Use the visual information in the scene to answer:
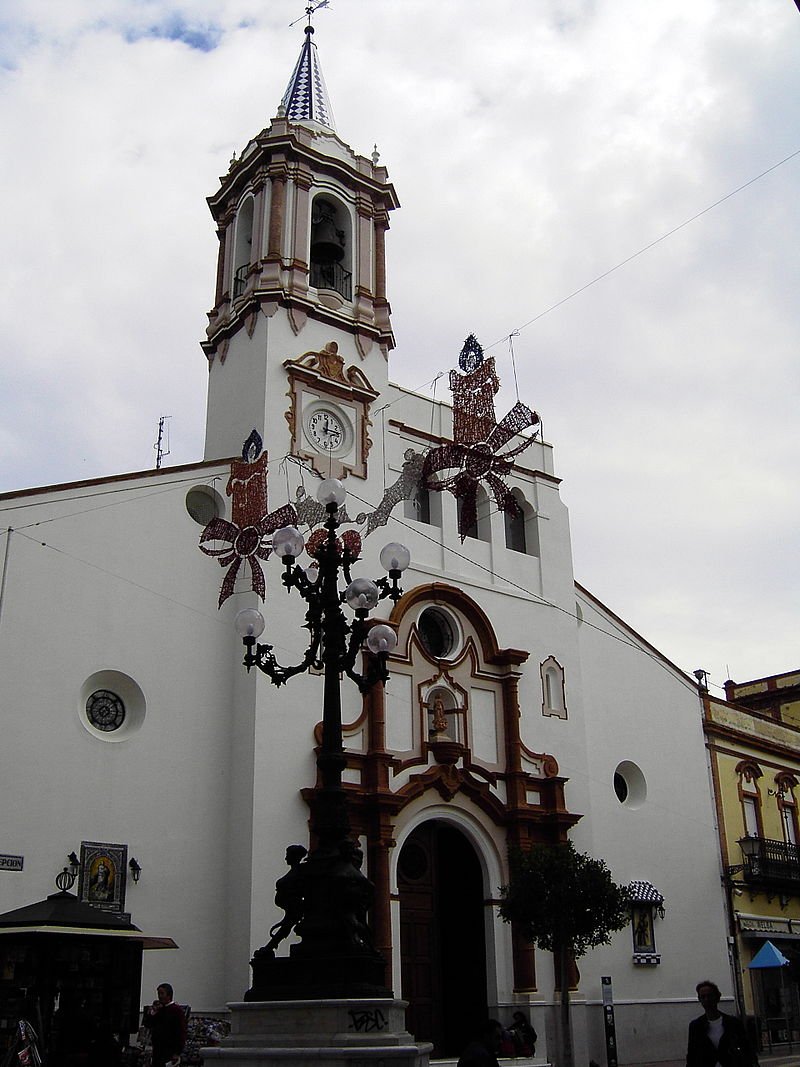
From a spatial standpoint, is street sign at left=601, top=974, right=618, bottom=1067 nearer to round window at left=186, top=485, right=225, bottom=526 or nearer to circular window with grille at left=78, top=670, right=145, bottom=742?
circular window with grille at left=78, top=670, right=145, bottom=742

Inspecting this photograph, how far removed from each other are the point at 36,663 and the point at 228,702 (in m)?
3.70

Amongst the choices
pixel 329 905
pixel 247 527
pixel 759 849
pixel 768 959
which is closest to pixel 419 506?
pixel 247 527

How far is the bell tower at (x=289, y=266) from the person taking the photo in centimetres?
2294

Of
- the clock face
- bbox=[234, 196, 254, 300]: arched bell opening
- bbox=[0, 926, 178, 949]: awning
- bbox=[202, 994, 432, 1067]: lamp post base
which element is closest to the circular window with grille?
bbox=[0, 926, 178, 949]: awning

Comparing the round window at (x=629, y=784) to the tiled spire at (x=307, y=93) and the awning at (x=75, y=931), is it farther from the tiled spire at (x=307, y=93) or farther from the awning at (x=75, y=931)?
the tiled spire at (x=307, y=93)

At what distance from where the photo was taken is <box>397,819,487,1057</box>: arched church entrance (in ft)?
68.6

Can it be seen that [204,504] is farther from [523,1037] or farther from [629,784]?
[629,784]

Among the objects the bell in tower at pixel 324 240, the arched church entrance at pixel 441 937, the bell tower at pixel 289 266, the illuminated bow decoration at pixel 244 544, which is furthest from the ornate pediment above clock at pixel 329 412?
the arched church entrance at pixel 441 937

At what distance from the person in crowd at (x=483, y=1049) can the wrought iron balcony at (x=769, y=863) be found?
63.6 ft

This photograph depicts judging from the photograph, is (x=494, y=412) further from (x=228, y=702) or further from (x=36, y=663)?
(x=36, y=663)

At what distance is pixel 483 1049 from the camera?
8.80m

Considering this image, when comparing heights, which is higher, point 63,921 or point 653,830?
point 653,830

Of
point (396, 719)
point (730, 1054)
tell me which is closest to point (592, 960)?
point (396, 719)

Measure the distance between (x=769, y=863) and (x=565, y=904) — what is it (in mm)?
11217
